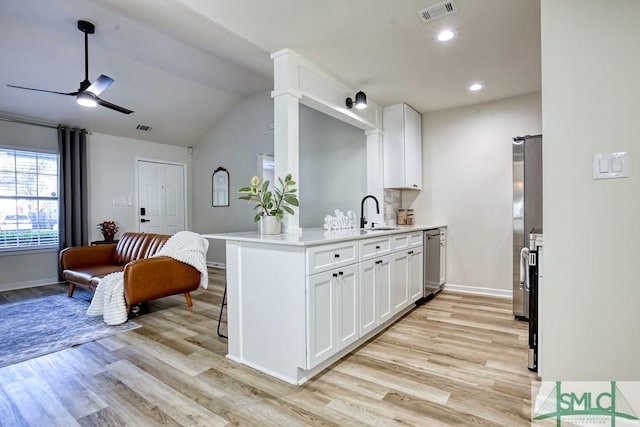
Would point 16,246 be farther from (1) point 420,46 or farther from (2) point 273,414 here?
(1) point 420,46

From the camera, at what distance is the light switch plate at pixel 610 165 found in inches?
55.6

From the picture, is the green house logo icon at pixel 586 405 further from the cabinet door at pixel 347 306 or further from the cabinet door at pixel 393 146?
the cabinet door at pixel 393 146

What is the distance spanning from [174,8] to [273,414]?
2553mm

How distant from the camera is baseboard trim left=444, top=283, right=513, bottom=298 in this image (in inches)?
157

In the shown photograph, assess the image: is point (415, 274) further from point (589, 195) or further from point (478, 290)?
point (589, 195)

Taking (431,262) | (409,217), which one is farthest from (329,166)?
(431,262)

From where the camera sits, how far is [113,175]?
575cm

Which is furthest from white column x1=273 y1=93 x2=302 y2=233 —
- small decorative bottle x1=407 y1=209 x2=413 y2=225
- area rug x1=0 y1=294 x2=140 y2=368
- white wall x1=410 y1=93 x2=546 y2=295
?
white wall x1=410 y1=93 x2=546 y2=295

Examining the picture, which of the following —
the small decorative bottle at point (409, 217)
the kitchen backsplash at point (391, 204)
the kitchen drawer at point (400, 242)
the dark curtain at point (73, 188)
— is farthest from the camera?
the dark curtain at point (73, 188)

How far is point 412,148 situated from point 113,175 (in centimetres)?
514

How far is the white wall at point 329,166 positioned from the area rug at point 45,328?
2.69 m

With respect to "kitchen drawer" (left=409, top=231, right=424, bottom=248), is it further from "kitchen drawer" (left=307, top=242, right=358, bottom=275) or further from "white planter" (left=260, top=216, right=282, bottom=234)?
"white planter" (left=260, top=216, right=282, bottom=234)

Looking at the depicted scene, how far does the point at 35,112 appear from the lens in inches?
188

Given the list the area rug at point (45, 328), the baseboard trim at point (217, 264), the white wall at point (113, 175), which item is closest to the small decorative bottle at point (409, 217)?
the area rug at point (45, 328)
